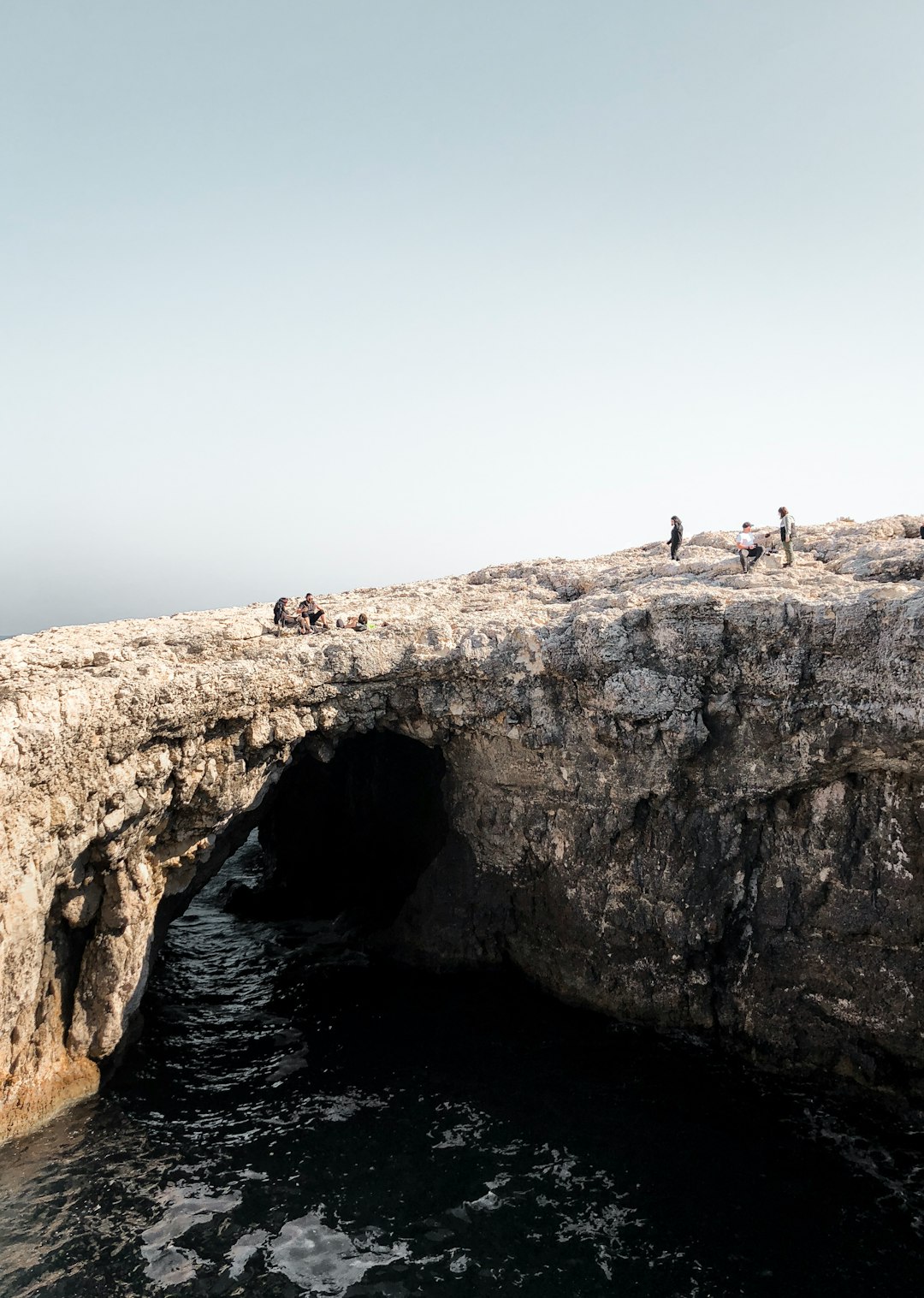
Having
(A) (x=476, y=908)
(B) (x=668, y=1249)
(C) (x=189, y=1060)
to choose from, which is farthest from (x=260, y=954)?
(B) (x=668, y=1249)

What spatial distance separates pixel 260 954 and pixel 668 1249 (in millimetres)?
15519

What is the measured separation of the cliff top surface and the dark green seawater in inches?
394

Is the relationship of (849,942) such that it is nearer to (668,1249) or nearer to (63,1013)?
(668,1249)

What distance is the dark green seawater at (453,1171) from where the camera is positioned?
14227 millimetres

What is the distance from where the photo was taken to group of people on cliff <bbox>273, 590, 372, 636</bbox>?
23.1 metres

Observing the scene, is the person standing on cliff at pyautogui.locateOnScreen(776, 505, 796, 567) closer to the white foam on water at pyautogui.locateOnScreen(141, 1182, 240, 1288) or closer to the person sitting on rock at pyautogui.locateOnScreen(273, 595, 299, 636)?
the person sitting on rock at pyautogui.locateOnScreen(273, 595, 299, 636)

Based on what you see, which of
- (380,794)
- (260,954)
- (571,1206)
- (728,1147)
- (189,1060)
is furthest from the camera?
(380,794)

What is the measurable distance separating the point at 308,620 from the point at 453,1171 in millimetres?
13990

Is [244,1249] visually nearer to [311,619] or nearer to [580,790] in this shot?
[580,790]

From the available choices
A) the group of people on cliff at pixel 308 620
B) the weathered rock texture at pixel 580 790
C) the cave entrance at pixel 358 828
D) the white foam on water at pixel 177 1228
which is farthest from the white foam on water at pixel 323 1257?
the group of people on cliff at pixel 308 620

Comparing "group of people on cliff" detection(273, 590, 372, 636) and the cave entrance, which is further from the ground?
"group of people on cliff" detection(273, 590, 372, 636)

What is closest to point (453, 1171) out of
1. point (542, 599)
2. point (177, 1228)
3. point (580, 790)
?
point (177, 1228)

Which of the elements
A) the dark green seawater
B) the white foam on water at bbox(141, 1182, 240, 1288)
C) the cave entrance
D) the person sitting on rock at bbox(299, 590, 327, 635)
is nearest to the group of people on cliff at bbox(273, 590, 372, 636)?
the person sitting on rock at bbox(299, 590, 327, 635)

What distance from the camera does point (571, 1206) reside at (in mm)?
15656
